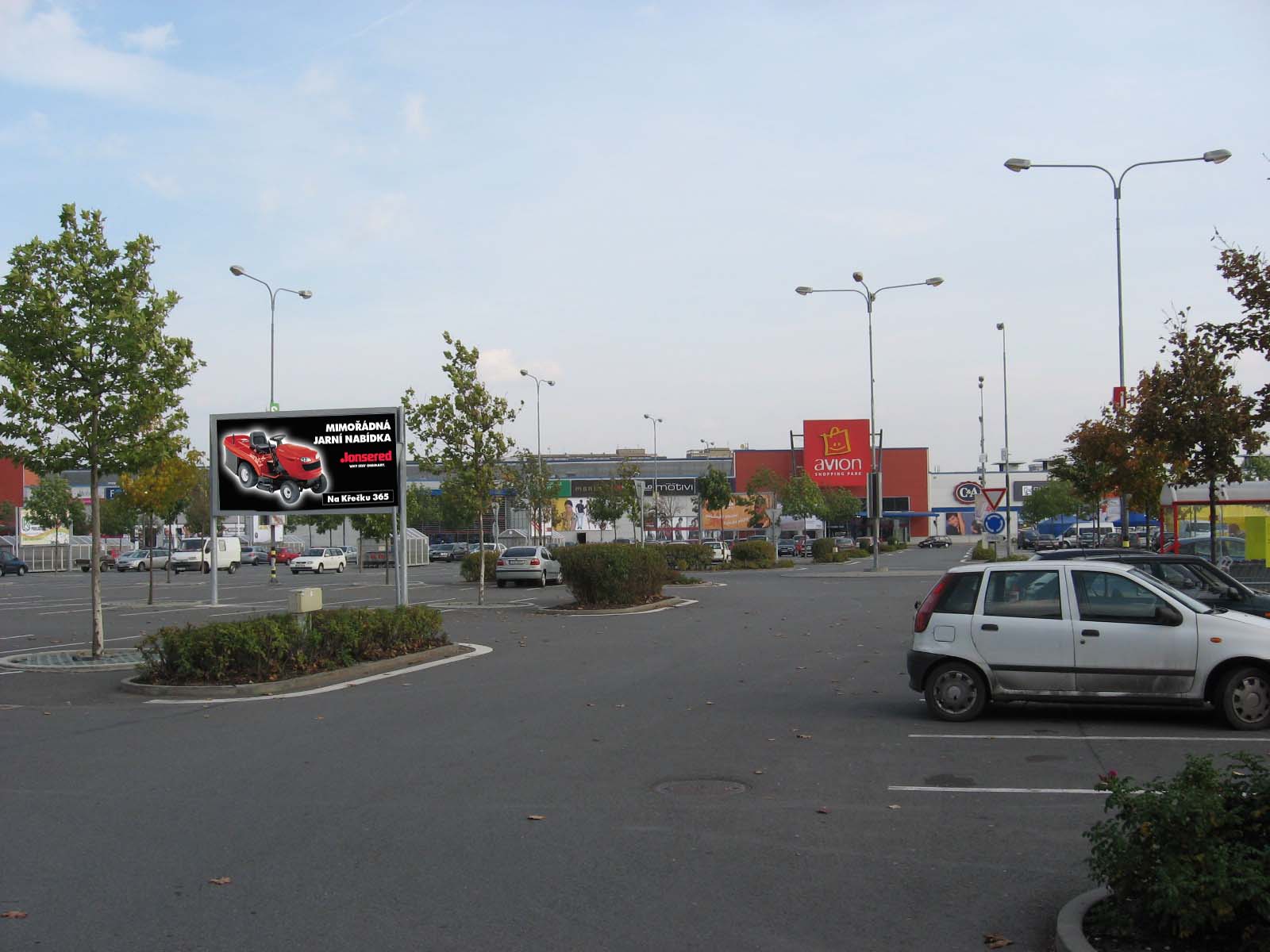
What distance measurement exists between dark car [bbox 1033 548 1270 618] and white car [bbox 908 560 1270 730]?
1.86 m

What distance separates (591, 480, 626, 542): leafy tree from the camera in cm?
7450

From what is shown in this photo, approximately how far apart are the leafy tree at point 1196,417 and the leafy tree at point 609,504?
176 feet

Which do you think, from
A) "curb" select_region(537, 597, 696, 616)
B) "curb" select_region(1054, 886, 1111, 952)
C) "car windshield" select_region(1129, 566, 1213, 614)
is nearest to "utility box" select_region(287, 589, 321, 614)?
"car windshield" select_region(1129, 566, 1213, 614)

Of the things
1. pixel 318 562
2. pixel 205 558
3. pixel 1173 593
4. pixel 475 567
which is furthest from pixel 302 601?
pixel 205 558

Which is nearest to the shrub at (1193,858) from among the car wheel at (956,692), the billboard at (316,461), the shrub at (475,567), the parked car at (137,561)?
the car wheel at (956,692)

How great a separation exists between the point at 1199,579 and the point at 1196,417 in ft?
24.4

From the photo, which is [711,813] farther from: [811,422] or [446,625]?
[811,422]

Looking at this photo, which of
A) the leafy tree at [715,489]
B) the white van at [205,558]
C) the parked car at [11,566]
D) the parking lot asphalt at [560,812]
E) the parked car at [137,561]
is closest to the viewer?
the parking lot asphalt at [560,812]

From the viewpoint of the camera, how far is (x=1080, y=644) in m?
10.7

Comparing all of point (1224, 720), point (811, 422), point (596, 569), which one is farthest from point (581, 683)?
point (811, 422)

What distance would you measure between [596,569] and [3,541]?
55.6m

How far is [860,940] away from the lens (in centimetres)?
527

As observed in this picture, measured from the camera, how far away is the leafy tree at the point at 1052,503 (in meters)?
89.7

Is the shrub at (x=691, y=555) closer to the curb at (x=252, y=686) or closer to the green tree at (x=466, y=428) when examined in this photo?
the green tree at (x=466, y=428)
